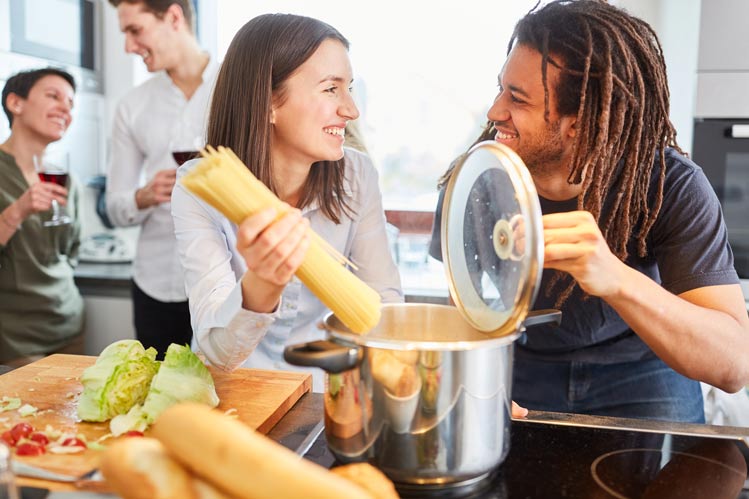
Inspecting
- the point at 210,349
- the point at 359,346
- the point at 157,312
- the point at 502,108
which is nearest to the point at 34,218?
the point at 157,312

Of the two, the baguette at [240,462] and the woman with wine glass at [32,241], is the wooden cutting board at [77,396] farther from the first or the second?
the woman with wine glass at [32,241]

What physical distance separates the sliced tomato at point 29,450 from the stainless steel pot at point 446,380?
1.25 ft

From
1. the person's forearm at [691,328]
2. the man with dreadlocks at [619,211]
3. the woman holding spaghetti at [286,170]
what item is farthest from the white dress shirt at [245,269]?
the person's forearm at [691,328]

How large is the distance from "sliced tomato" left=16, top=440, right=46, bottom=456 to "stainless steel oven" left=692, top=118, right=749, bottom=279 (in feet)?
6.32

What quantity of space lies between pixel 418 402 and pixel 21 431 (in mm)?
553

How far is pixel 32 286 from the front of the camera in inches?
94.6

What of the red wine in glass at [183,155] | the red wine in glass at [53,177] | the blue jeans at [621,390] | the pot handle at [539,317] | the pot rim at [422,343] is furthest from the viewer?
the red wine in glass at [53,177]

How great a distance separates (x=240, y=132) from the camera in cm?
143

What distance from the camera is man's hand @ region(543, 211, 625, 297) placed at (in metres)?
0.91

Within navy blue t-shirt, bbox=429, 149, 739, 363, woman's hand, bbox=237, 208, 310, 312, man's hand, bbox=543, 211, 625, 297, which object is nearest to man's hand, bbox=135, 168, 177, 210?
navy blue t-shirt, bbox=429, 149, 739, 363

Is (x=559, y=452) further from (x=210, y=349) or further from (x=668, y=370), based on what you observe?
(x=668, y=370)

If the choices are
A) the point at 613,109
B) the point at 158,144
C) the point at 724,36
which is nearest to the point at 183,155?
the point at 158,144

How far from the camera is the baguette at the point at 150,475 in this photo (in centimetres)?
57

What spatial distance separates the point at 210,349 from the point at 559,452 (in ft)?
1.84
